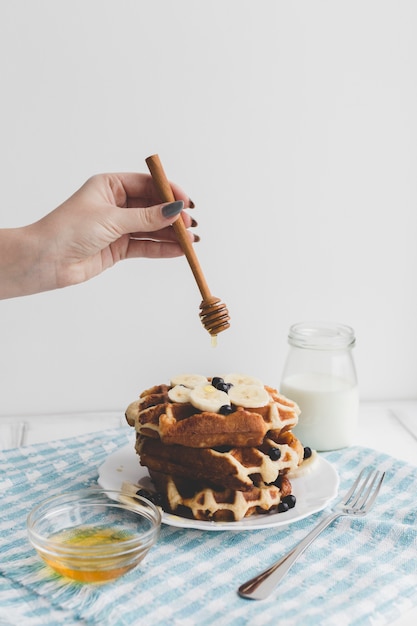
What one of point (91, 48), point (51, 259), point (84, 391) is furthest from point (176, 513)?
point (91, 48)

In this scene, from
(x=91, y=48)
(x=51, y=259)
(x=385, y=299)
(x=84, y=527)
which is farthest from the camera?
(x=385, y=299)

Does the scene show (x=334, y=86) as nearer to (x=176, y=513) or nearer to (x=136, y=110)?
(x=136, y=110)

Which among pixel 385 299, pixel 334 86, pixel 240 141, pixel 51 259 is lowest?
pixel 385 299

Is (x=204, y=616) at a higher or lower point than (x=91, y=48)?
lower

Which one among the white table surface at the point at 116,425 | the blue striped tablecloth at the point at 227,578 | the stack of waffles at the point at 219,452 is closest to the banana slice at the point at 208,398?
the stack of waffles at the point at 219,452

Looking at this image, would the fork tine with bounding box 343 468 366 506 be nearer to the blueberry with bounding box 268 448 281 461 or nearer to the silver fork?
the silver fork

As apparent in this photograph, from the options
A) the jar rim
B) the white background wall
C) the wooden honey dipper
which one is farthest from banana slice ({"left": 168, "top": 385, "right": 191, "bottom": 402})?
the white background wall

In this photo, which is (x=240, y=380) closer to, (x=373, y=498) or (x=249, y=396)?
(x=249, y=396)
